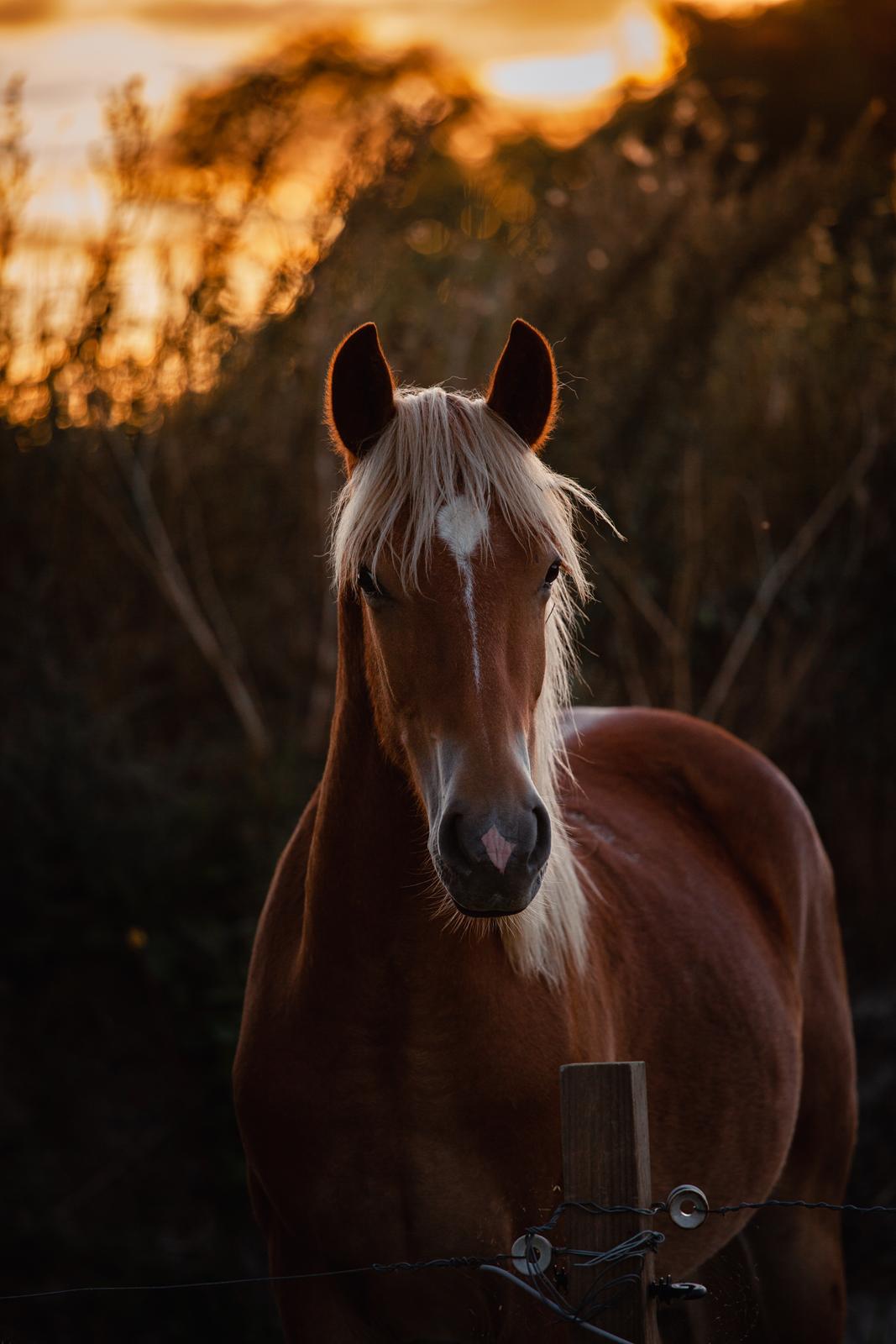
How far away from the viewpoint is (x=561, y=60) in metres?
7.52

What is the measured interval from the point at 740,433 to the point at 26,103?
4040mm

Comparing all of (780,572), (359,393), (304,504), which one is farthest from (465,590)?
(304,504)

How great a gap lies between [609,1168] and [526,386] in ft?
4.78

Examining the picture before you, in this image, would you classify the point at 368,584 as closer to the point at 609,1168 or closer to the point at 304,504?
the point at 609,1168

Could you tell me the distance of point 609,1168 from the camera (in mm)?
1544

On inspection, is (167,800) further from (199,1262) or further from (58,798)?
(199,1262)

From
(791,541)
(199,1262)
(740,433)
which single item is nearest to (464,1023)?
(199,1262)

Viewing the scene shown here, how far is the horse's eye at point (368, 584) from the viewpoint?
2.07 metres

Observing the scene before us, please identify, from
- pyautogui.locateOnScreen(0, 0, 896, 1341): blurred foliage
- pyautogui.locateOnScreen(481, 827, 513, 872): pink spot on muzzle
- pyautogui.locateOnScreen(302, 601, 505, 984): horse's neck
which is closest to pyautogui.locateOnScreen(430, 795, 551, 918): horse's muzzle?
pyautogui.locateOnScreen(481, 827, 513, 872): pink spot on muzzle

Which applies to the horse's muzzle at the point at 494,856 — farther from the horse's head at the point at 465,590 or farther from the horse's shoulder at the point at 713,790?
the horse's shoulder at the point at 713,790

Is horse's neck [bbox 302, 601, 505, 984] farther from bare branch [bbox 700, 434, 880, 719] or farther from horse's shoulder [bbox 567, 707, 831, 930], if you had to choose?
bare branch [bbox 700, 434, 880, 719]

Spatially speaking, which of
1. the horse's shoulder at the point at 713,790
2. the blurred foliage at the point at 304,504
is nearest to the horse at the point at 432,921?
the horse's shoulder at the point at 713,790

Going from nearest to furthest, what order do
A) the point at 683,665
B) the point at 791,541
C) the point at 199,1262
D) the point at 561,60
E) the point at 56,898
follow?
the point at 199,1262 → the point at 56,898 → the point at 683,665 → the point at 791,541 → the point at 561,60

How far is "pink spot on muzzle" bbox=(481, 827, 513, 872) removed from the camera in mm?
1712
